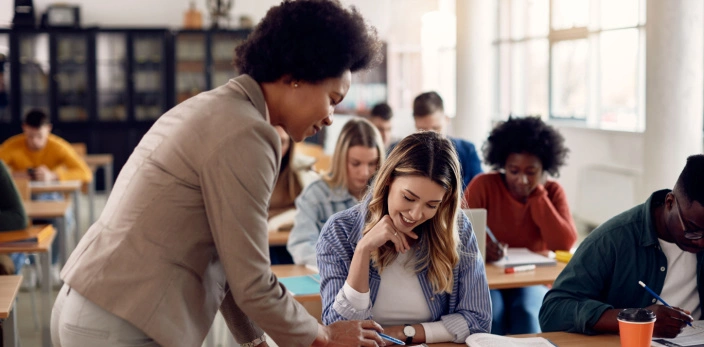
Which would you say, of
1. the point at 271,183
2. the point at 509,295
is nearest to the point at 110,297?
the point at 271,183

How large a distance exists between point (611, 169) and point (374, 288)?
210 inches

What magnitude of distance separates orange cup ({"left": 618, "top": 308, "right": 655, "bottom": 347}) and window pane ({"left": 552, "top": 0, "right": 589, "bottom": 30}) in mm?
6294

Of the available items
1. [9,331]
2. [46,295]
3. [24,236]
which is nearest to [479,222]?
[9,331]

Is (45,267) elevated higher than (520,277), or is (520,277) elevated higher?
(520,277)

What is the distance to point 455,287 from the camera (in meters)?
2.23

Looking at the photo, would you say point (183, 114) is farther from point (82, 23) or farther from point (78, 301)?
point (82, 23)

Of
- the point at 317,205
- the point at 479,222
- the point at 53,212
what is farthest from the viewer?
the point at 53,212

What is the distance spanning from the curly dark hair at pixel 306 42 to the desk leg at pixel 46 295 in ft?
8.81

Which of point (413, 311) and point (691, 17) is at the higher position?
point (691, 17)

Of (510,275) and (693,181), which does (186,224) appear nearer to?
(693,181)

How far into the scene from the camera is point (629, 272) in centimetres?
219

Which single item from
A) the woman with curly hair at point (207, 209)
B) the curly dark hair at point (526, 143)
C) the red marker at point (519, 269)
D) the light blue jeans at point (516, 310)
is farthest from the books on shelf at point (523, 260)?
the woman with curly hair at point (207, 209)

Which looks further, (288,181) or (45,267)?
(288,181)

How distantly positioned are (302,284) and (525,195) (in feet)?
4.13
